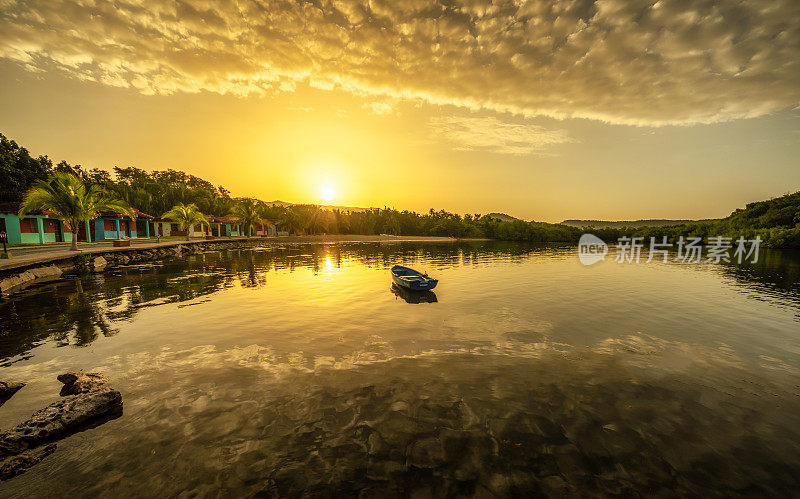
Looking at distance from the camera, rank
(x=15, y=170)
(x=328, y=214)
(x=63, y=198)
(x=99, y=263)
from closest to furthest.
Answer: (x=63, y=198), (x=99, y=263), (x=15, y=170), (x=328, y=214)

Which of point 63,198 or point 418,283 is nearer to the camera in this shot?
point 418,283

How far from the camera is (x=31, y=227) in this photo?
41.7m

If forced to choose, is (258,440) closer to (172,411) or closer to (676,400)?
(172,411)

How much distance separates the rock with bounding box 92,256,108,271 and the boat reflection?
34.5 metres

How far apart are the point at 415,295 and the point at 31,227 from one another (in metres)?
56.4

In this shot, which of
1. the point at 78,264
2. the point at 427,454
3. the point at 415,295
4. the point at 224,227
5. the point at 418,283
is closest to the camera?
the point at 427,454

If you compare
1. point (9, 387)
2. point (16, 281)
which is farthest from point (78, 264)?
point (9, 387)

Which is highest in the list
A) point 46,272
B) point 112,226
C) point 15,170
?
point 15,170

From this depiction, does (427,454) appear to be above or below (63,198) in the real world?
below

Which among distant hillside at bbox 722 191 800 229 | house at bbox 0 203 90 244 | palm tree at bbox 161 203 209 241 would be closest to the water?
house at bbox 0 203 90 244

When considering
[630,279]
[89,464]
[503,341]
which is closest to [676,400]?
[503,341]

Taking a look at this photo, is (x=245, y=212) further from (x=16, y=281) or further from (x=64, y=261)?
(x=16, y=281)

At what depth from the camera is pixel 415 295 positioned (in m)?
22.9

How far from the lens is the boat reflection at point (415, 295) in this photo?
2152 centimetres
